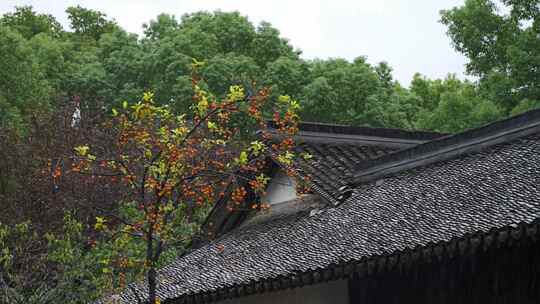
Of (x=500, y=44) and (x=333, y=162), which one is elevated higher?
(x=500, y=44)

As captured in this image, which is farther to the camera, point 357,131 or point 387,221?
point 357,131

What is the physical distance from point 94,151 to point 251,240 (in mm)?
12334

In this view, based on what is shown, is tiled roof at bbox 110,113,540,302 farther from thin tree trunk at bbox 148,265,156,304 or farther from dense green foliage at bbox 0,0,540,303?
dense green foliage at bbox 0,0,540,303

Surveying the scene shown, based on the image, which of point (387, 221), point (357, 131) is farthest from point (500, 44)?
point (387, 221)

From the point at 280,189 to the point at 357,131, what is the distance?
1750mm

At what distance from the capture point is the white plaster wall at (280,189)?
1812cm

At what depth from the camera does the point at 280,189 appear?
18.4 m

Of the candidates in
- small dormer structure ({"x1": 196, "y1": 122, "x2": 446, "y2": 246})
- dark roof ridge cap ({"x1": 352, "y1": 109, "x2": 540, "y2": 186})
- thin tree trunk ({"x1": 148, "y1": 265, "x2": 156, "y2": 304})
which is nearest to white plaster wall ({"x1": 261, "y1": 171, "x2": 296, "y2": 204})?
small dormer structure ({"x1": 196, "y1": 122, "x2": 446, "y2": 246})

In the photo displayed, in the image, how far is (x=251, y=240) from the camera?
16.5 metres

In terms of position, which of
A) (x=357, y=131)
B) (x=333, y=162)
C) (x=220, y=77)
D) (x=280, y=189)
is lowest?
(x=280, y=189)

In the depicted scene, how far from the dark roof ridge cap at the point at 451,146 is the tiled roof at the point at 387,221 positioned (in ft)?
0.25

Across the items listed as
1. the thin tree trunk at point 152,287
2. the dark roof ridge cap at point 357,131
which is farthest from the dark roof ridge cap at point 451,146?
the thin tree trunk at point 152,287

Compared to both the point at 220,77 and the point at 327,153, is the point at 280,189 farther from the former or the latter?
the point at 220,77

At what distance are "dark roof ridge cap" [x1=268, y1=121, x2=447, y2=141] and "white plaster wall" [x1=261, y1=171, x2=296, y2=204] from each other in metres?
0.89
